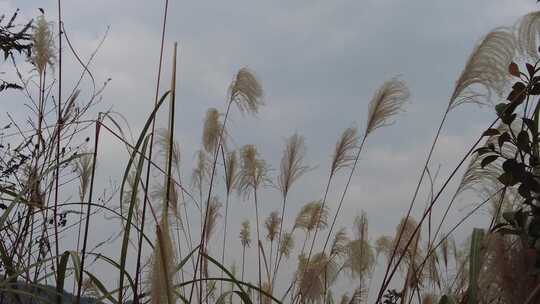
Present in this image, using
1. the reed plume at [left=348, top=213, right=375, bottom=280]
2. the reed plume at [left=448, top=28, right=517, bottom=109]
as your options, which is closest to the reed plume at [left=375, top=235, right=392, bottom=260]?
the reed plume at [left=348, top=213, right=375, bottom=280]

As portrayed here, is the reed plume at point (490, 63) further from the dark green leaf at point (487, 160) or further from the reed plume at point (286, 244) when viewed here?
the reed plume at point (286, 244)

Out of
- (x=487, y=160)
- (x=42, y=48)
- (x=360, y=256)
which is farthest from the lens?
(x=360, y=256)

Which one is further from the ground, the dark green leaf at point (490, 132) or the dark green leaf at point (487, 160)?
the dark green leaf at point (490, 132)

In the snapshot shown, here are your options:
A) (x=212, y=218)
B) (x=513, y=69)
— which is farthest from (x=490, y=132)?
(x=212, y=218)

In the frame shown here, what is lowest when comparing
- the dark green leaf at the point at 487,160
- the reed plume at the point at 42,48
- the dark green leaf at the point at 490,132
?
the dark green leaf at the point at 487,160

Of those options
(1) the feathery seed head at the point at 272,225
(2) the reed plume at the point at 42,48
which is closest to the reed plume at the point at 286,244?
(1) the feathery seed head at the point at 272,225

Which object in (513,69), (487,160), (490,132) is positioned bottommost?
(487,160)

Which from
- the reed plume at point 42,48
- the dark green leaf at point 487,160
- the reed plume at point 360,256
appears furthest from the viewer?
the reed plume at point 360,256

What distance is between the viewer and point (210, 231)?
376 cm

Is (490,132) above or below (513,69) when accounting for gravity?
below

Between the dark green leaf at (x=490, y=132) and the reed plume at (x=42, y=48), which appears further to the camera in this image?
the reed plume at (x=42, y=48)

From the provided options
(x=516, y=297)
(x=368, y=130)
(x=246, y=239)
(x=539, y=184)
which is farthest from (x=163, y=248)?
(x=246, y=239)

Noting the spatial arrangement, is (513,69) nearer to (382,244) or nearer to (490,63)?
(490,63)

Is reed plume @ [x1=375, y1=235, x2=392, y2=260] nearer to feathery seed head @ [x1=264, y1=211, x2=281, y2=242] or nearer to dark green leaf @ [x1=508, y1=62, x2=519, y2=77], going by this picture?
feathery seed head @ [x1=264, y1=211, x2=281, y2=242]
